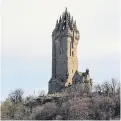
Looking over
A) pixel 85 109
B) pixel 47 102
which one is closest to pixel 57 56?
pixel 47 102

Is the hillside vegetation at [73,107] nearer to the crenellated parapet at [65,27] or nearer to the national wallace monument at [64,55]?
the national wallace monument at [64,55]

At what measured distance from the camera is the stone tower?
158 feet

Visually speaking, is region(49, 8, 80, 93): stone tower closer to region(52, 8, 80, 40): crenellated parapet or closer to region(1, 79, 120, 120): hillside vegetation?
region(52, 8, 80, 40): crenellated parapet

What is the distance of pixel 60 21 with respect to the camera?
167 feet

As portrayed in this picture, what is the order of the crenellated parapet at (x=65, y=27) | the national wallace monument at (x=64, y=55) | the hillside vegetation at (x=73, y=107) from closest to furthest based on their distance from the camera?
the hillside vegetation at (x=73, y=107), the national wallace monument at (x=64, y=55), the crenellated parapet at (x=65, y=27)

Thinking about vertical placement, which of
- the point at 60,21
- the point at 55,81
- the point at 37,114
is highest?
the point at 60,21

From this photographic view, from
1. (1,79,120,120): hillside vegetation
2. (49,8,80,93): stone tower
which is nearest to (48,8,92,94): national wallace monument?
(49,8,80,93): stone tower

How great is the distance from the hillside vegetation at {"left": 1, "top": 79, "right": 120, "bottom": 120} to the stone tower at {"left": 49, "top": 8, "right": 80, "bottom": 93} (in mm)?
8633

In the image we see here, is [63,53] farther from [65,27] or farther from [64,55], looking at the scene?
[65,27]

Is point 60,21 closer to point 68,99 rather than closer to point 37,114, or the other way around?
point 68,99

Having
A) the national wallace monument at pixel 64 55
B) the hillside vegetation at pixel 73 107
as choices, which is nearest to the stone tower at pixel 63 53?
the national wallace monument at pixel 64 55

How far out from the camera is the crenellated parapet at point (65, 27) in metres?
50.0

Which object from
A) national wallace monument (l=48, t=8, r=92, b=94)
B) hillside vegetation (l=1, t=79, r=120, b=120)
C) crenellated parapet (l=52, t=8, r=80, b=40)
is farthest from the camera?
crenellated parapet (l=52, t=8, r=80, b=40)

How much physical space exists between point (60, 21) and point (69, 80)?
25.5 feet
